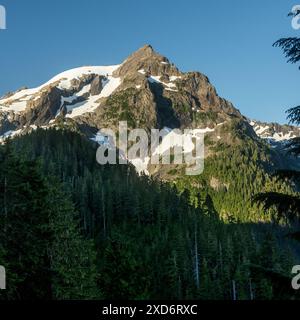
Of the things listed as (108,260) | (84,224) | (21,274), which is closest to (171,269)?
(84,224)

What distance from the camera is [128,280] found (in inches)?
1833

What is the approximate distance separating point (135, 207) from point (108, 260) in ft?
275

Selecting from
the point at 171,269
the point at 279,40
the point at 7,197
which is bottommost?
the point at 171,269

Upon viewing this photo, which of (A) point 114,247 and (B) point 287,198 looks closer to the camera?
(B) point 287,198

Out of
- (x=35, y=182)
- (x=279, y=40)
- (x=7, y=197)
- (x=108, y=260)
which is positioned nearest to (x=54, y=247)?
(x=35, y=182)

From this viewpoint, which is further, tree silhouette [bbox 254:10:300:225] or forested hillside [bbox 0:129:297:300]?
forested hillside [bbox 0:129:297:300]

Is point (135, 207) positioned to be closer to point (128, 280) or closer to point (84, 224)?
point (84, 224)

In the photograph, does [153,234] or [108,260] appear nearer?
[108,260]

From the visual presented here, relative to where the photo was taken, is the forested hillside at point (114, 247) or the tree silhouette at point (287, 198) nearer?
the tree silhouette at point (287, 198)

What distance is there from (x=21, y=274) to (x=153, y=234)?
88.9 m
